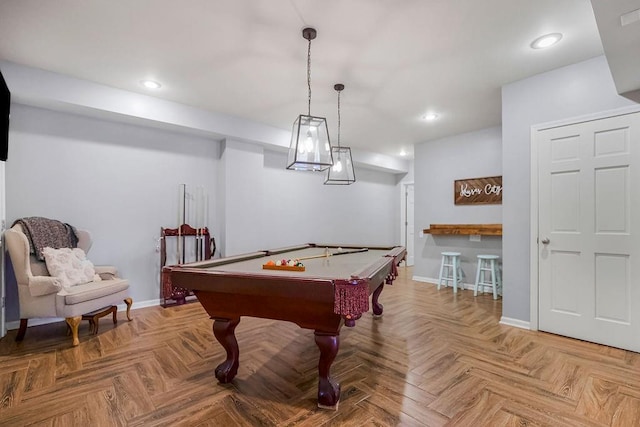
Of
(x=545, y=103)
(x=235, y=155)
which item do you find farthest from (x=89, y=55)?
(x=545, y=103)

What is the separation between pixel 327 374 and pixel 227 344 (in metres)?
0.76

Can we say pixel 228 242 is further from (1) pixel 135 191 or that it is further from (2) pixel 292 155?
(2) pixel 292 155

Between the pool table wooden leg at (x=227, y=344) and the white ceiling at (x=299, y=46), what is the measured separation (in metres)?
2.26

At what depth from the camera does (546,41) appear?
2533 millimetres

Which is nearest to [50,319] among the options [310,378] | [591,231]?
[310,378]

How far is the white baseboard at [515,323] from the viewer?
3164 mm

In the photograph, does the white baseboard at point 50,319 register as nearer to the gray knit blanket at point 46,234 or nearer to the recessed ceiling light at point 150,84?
the gray knit blanket at point 46,234

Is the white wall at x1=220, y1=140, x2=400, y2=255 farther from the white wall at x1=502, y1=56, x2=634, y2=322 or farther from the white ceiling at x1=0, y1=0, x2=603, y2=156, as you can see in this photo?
the white wall at x1=502, y1=56, x2=634, y2=322

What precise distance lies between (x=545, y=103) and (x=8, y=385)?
5.10 metres

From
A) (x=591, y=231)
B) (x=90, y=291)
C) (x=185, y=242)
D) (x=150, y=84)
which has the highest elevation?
(x=150, y=84)

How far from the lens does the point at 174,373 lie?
7.39ft

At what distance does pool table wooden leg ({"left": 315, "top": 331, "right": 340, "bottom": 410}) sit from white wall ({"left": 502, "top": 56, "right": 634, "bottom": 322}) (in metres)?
2.46

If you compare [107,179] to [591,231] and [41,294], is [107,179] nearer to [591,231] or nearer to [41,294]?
[41,294]

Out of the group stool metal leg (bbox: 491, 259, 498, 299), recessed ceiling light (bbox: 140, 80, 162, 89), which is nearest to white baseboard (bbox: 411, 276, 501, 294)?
stool metal leg (bbox: 491, 259, 498, 299)
